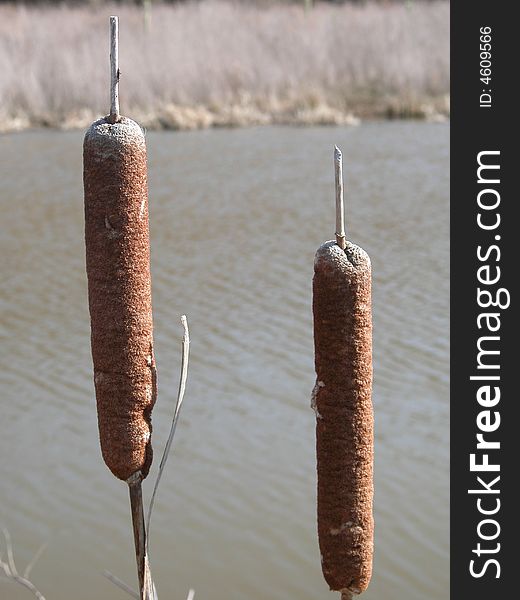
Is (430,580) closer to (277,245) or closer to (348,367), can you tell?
(348,367)

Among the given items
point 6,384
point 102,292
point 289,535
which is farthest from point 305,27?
point 102,292

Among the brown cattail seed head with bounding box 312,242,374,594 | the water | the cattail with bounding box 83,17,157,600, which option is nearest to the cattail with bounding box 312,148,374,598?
the brown cattail seed head with bounding box 312,242,374,594

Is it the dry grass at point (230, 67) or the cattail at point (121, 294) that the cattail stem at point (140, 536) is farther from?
the dry grass at point (230, 67)

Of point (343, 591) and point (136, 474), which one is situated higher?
point (136, 474)

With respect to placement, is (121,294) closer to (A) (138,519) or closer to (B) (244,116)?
(A) (138,519)

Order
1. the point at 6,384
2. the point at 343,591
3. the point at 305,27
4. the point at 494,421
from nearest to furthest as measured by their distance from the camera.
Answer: the point at 343,591, the point at 494,421, the point at 6,384, the point at 305,27

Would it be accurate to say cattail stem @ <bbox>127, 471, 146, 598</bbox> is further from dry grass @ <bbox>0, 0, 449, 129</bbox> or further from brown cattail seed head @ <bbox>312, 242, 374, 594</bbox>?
dry grass @ <bbox>0, 0, 449, 129</bbox>

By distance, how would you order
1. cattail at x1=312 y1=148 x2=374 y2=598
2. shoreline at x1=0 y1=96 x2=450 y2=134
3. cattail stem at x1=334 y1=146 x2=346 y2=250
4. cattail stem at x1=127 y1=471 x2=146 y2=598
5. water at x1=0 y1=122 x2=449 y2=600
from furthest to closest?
shoreline at x1=0 y1=96 x2=450 y2=134 → water at x1=0 y1=122 x2=449 y2=600 → cattail stem at x1=127 y1=471 x2=146 y2=598 → cattail at x1=312 y1=148 x2=374 y2=598 → cattail stem at x1=334 y1=146 x2=346 y2=250

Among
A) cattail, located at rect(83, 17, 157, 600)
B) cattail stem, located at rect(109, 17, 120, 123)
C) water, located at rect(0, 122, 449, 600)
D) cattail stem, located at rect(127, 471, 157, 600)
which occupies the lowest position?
water, located at rect(0, 122, 449, 600)
